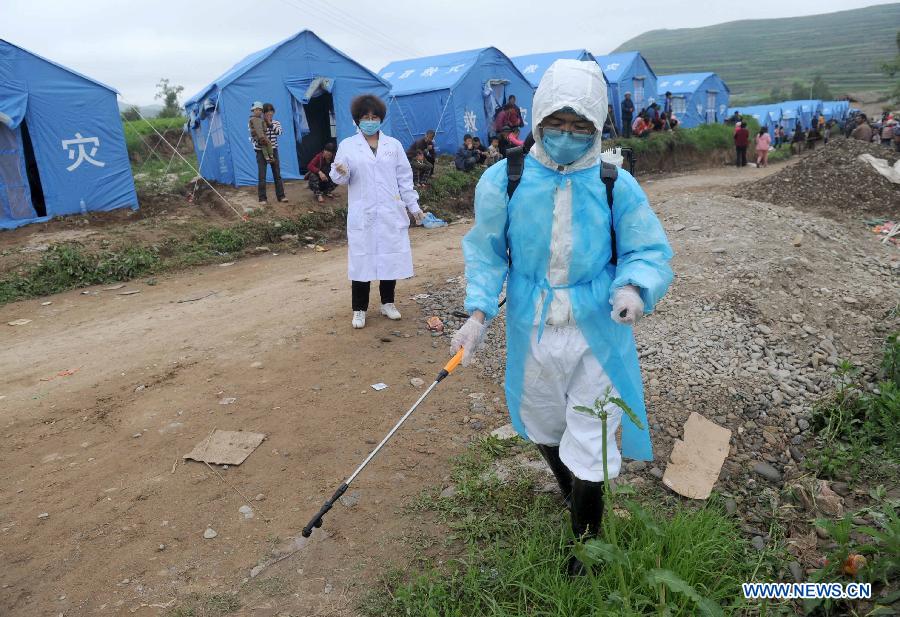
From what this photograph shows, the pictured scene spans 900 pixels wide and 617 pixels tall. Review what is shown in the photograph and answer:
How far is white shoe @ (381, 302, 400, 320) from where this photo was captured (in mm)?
5434

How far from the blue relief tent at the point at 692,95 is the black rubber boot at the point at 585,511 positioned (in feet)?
89.2

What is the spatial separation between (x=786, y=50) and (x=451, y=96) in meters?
125

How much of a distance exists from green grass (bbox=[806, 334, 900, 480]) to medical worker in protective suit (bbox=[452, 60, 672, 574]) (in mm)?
1531

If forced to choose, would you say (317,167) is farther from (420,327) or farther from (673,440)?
(673,440)

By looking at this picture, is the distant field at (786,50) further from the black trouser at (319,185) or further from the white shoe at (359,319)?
the white shoe at (359,319)

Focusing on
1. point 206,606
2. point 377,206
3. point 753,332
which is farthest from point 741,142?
point 206,606

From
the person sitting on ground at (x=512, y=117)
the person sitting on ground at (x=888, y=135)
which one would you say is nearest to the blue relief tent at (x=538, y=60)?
the person sitting on ground at (x=512, y=117)

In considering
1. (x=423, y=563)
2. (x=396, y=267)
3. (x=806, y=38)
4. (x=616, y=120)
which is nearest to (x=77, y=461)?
(x=423, y=563)

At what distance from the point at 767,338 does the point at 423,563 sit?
314 centimetres

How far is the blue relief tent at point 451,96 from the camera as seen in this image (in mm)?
16219

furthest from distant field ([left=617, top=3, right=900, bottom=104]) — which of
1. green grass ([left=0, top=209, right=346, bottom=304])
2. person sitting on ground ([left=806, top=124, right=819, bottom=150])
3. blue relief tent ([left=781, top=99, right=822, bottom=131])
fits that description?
green grass ([left=0, top=209, right=346, bottom=304])

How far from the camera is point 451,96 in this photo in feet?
52.3

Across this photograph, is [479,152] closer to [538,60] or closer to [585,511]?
[538,60]

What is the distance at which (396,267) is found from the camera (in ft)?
17.1
